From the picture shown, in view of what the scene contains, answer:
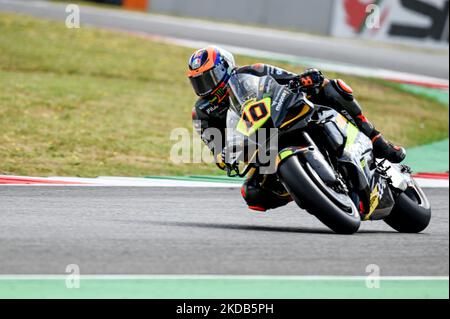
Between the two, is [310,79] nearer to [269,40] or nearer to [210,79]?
[210,79]

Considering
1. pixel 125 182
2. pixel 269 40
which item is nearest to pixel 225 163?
pixel 125 182

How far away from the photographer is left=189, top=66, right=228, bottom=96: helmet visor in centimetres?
626

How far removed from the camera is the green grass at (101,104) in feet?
33.9

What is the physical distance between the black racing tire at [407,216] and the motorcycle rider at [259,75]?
1.13ft

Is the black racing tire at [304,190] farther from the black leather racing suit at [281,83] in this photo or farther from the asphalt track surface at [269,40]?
the asphalt track surface at [269,40]

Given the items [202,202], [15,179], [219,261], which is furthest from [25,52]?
[219,261]

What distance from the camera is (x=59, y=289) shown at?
5047 mm

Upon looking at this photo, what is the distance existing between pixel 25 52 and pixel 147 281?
12.6m

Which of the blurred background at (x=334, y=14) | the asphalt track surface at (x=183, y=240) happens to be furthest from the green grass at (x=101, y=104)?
the blurred background at (x=334, y=14)

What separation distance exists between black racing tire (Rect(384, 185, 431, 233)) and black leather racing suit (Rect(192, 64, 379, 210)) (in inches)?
31.4

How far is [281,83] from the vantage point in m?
6.56
